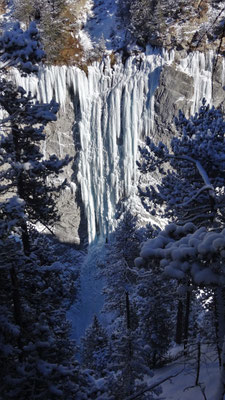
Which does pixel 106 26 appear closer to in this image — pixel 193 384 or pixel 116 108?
pixel 116 108

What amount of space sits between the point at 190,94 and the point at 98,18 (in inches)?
382

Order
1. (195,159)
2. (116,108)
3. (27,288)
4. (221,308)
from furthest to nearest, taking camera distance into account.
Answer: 1. (116,108)
2. (195,159)
3. (27,288)
4. (221,308)

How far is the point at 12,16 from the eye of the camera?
898 inches

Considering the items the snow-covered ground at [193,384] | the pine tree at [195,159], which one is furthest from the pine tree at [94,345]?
the pine tree at [195,159]

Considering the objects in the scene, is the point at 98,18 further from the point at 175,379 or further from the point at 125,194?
the point at 175,379

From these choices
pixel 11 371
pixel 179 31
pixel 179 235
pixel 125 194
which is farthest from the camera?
pixel 125 194

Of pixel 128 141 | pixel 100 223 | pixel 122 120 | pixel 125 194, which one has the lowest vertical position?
pixel 100 223

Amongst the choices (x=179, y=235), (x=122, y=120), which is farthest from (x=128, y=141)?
(x=179, y=235)

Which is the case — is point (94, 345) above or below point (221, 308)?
below

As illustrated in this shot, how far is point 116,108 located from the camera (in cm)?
1998

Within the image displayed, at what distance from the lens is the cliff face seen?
19.5 meters

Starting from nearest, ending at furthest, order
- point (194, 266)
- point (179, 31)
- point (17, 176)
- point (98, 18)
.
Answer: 1. point (194, 266)
2. point (17, 176)
3. point (179, 31)
4. point (98, 18)

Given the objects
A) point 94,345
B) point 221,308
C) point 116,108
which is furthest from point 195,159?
point 116,108

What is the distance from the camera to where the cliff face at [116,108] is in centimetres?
1950
